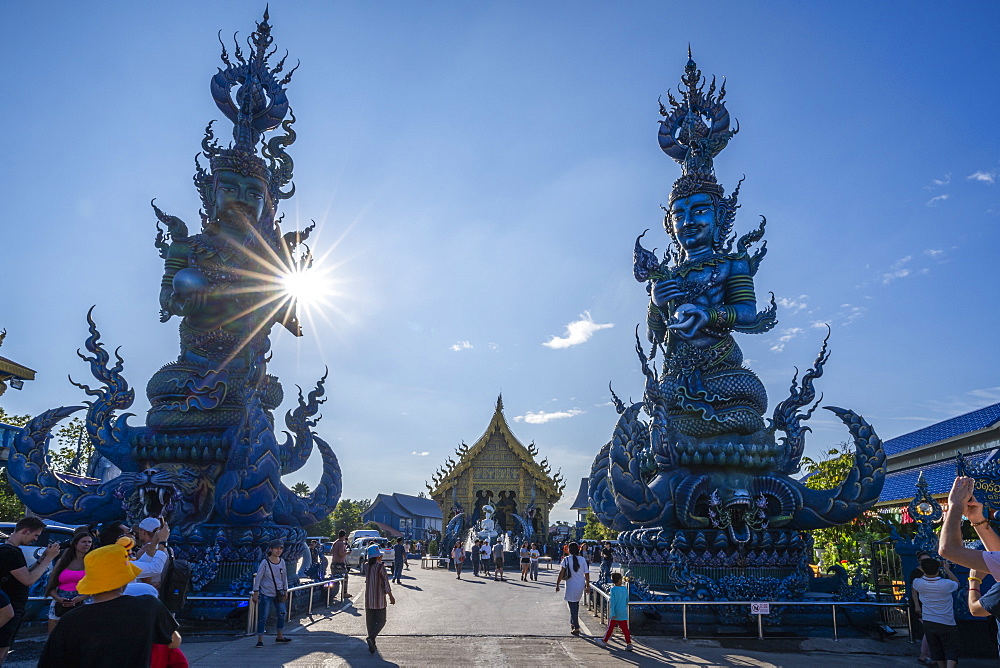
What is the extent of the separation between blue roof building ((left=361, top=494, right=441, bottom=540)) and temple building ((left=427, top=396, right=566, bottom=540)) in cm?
2333

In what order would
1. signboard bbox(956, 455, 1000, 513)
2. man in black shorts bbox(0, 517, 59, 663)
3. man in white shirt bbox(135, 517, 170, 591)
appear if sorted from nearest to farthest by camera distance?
man in black shorts bbox(0, 517, 59, 663) → man in white shirt bbox(135, 517, 170, 591) → signboard bbox(956, 455, 1000, 513)

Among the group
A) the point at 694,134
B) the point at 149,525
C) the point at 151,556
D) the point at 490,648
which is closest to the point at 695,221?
the point at 694,134

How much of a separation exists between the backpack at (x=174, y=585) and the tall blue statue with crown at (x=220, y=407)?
6.14m

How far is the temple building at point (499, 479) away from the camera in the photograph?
35.0 meters

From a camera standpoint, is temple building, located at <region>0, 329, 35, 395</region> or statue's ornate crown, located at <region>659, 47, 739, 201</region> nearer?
statue's ornate crown, located at <region>659, 47, 739, 201</region>

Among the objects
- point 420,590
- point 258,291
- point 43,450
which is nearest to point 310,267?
point 258,291

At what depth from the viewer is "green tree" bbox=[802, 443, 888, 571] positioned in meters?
16.9

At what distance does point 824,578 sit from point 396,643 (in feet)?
27.9

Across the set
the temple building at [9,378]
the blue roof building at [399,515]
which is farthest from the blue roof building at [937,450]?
the blue roof building at [399,515]

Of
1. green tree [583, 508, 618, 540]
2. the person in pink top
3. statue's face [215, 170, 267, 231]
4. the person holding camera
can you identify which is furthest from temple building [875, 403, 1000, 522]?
green tree [583, 508, 618, 540]

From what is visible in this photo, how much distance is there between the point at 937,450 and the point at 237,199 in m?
23.1

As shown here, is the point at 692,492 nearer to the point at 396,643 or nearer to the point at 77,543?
the point at 396,643

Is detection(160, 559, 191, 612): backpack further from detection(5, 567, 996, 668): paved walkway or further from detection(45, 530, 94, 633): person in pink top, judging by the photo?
detection(5, 567, 996, 668): paved walkway

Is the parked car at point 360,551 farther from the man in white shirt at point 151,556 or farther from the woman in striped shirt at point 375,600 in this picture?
the man in white shirt at point 151,556
